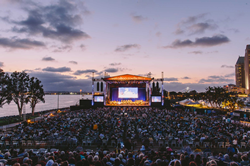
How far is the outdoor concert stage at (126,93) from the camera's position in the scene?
127 feet

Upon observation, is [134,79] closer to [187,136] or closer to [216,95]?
[216,95]

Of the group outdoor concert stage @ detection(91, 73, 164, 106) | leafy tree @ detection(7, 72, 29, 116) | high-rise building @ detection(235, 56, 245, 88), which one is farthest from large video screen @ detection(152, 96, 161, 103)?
high-rise building @ detection(235, 56, 245, 88)

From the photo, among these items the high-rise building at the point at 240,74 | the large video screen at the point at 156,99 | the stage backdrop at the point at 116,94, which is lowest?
the large video screen at the point at 156,99

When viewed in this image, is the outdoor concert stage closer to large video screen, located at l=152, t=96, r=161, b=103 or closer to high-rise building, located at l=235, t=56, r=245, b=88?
large video screen, located at l=152, t=96, r=161, b=103

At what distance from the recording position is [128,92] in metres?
42.3


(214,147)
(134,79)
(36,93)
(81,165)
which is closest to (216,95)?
(134,79)

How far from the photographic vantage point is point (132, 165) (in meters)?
5.60

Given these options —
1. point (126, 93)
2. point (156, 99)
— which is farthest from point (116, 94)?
point (156, 99)

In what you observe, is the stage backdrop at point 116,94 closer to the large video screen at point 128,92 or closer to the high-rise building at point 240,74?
the large video screen at point 128,92

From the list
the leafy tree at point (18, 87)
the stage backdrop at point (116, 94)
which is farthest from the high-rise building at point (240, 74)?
the leafy tree at point (18, 87)

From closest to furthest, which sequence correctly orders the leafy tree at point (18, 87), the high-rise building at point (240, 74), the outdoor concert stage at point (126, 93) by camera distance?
the leafy tree at point (18, 87), the outdoor concert stage at point (126, 93), the high-rise building at point (240, 74)

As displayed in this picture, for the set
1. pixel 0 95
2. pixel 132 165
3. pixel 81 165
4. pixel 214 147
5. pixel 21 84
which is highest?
pixel 21 84

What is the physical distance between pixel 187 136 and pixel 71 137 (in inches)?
321

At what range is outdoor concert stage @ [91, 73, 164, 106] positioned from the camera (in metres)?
38.7
